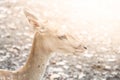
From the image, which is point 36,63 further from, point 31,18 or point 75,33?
point 75,33

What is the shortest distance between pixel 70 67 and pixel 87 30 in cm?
208

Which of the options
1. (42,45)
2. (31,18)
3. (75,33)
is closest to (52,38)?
(42,45)

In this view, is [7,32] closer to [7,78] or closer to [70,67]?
[70,67]

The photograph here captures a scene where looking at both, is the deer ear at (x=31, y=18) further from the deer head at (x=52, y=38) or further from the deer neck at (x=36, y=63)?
the deer neck at (x=36, y=63)

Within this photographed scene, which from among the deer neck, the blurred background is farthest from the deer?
the blurred background

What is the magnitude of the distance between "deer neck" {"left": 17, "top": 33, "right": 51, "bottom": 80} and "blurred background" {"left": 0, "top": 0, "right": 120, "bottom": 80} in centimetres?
41

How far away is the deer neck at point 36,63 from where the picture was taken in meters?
5.29

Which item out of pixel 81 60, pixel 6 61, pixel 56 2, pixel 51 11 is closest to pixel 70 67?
pixel 81 60

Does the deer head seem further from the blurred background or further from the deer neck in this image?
the blurred background

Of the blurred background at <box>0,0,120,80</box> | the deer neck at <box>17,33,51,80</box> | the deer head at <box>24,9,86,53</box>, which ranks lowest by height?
the blurred background at <box>0,0,120,80</box>

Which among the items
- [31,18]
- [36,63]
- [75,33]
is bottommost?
[75,33]

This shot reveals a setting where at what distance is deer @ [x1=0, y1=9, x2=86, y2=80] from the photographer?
523cm

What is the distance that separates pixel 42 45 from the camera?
5.24 meters

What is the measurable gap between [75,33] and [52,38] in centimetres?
370
